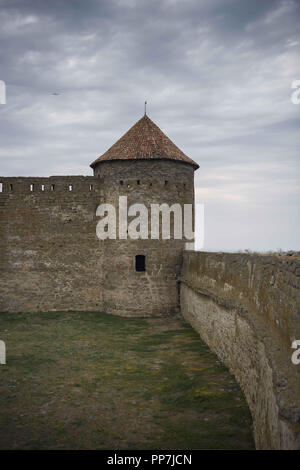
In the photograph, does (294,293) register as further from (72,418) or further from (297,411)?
(72,418)

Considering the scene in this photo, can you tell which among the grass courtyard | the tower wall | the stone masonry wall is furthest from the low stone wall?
the stone masonry wall

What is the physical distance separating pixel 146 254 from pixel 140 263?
1.76ft

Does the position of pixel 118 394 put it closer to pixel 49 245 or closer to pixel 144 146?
pixel 49 245

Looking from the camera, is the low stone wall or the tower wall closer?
the low stone wall

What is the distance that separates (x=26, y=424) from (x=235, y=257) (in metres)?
5.37

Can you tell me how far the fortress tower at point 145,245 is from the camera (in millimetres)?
15758

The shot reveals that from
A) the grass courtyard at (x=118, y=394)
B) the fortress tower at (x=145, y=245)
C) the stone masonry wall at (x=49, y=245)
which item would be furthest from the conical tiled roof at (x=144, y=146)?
the grass courtyard at (x=118, y=394)

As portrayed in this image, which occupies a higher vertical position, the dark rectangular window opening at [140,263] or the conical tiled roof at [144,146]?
the conical tiled roof at [144,146]

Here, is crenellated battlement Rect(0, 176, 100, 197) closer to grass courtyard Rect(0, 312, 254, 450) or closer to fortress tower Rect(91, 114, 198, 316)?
fortress tower Rect(91, 114, 198, 316)

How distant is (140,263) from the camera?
16078mm

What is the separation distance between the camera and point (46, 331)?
13414 mm

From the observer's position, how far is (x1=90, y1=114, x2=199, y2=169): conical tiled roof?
15705mm

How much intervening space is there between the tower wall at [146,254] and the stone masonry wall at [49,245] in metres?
1.14

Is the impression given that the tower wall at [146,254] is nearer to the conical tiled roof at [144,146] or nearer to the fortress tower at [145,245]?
the fortress tower at [145,245]
